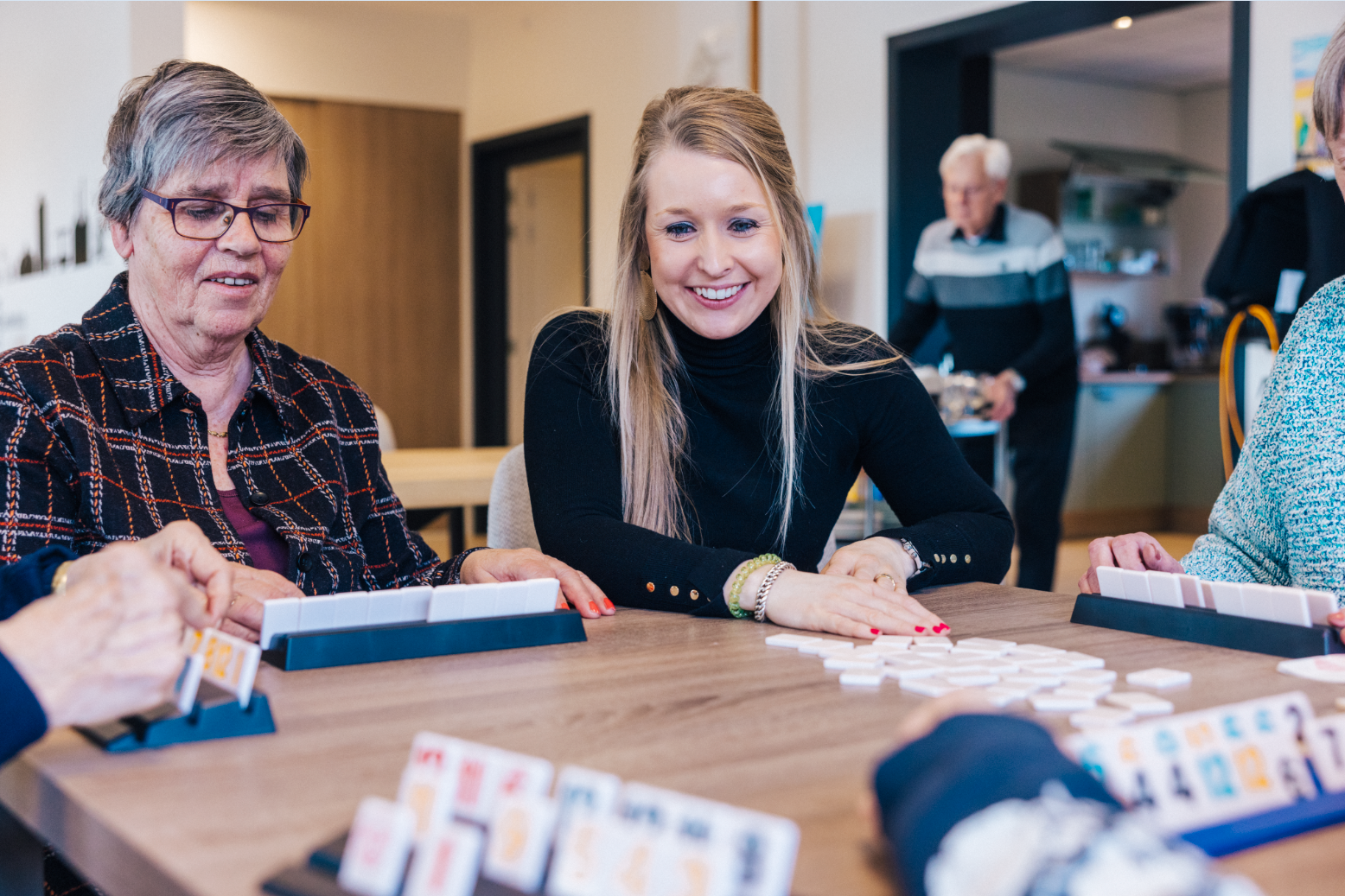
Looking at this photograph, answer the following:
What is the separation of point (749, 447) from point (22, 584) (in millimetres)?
954

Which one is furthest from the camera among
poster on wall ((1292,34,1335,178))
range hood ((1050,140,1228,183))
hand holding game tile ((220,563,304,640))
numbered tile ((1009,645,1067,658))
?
range hood ((1050,140,1228,183))

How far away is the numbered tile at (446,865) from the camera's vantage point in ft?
1.81

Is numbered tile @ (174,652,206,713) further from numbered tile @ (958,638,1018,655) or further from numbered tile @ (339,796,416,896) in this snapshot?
numbered tile @ (958,638,1018,655)

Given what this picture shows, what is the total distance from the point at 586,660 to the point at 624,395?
643 millimetres

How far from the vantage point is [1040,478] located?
448cm

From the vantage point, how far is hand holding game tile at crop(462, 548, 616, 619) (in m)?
1.36

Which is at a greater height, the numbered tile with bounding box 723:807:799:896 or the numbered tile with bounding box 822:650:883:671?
the numbered tile with bounding box 723:807:799:896

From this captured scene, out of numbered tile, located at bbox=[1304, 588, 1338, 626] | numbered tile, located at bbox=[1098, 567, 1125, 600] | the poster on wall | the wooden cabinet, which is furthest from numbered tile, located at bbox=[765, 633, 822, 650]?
the wooden cabinet

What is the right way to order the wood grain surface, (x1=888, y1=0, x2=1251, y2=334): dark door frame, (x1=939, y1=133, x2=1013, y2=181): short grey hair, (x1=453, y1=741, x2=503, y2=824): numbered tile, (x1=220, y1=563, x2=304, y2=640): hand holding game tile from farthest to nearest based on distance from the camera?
(x1=888, y1=0, x2=1251, y2=334): dark door frame → (x1=939, y1=133, x2=1013, y2=181): short grey hair → the wood grain surface → (x1=220, y1=563, x2=304, y2=640): hand holding game tile → (x1=453, y1=741, x2=503, y2=824): numbered tile

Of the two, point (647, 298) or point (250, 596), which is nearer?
point (250, 596)

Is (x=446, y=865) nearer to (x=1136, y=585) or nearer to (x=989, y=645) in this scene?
(x=989, y=645)

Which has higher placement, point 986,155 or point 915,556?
point 986,155

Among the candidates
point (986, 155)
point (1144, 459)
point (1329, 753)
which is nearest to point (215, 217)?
point (1329, 753)

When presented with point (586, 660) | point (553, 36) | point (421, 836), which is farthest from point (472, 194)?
point (421, 836)
